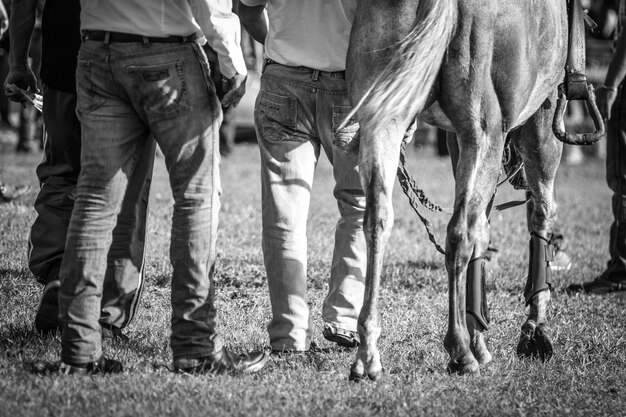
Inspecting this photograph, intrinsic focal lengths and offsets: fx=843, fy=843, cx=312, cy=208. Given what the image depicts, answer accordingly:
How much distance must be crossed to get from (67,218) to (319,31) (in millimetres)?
1932

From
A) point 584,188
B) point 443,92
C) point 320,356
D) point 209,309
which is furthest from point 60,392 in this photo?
point 584,188

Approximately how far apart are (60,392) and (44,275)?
63.2 inches

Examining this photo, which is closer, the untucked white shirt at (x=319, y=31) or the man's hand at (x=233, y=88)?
A: the man's hand at (x=233, y=88)

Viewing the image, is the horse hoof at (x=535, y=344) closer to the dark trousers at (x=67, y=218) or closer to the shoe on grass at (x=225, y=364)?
the shoe on grass at (x=225, y=364)

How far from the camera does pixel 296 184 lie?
16.1 ft

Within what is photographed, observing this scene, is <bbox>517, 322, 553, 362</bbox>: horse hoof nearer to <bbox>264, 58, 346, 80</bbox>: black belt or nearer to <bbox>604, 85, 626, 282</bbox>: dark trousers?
<bbox>264, 58, 346, 80</bbox>: black belt

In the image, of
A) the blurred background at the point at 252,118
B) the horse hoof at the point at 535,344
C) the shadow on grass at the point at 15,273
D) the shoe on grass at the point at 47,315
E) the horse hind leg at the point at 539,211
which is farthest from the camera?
the blurred background at the point at 252,118

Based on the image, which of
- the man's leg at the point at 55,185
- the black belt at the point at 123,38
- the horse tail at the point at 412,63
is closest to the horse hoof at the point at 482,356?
the horse tail at the point at 412,63

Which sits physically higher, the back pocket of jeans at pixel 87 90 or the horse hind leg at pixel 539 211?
the back pocket of jeans at pixel 87 90

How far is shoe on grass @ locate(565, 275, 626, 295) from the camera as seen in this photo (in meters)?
7.55

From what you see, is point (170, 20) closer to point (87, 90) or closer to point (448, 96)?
point (87, 90)

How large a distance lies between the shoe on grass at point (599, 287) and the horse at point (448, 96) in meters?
3.09

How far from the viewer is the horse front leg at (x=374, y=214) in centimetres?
423

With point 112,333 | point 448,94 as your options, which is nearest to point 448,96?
point 448,94
